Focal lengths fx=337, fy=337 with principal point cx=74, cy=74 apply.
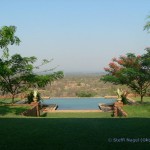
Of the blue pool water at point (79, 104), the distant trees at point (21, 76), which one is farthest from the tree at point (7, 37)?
the blue pool water at point (79, 104)

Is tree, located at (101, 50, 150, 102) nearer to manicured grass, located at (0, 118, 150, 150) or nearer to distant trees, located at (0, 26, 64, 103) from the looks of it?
distant trees, located at (0, 26, 64, 103)

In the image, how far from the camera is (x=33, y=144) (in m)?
7.15

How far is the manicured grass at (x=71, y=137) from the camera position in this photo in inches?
273

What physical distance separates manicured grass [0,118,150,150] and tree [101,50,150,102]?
1386 cm

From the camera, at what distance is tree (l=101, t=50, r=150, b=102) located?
23.5m

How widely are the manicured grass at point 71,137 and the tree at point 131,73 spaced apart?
13856 millimetres

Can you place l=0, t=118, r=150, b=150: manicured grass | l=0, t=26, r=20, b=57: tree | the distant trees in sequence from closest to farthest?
l=0, t=118, r=150, b=150: manicured grass, l=0, t=26, r=20, b=57: tree, the distant trees

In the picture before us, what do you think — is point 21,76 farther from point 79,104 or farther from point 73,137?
point 73,137

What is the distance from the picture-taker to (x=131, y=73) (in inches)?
913

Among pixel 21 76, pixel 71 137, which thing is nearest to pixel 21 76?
pixel 21 76

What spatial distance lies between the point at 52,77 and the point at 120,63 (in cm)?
533

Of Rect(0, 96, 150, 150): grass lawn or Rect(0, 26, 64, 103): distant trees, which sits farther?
Rect(0, 26, 64, 103): distant trees

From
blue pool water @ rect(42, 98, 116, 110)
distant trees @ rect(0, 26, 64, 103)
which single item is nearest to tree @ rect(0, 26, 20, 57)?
distant trees @ rect(0, 26, 64, 103)

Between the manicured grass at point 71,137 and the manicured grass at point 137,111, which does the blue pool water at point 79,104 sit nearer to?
the manicured grass at point 137,111
